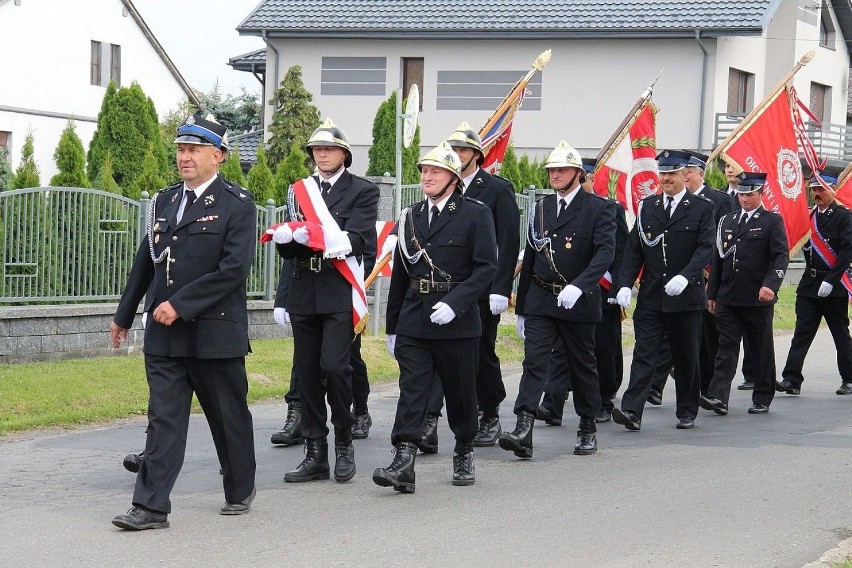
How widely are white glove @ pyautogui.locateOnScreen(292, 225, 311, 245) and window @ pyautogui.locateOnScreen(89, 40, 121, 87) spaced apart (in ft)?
104

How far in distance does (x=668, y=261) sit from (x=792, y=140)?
4.22 m

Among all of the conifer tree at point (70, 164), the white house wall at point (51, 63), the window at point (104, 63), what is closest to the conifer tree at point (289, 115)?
the white house wall at point (51, 63)

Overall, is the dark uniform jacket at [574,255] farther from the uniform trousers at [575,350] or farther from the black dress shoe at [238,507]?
the black dress shoe at [238,507]

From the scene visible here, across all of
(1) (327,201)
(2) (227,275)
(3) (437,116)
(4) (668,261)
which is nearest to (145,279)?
(2) (227,275)

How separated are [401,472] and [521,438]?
144 cm

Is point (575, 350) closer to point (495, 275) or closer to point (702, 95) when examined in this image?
point (495, 275)

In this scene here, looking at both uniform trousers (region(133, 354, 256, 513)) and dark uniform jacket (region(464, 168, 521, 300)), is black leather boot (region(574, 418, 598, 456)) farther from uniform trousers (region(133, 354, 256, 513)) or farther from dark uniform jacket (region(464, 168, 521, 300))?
uniform trousers (region(133, 354, 256, 513))

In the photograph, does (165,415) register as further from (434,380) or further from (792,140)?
(792,140)

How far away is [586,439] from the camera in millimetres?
9219

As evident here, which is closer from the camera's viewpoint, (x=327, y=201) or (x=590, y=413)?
(x=327, y=201)

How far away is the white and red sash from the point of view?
13023 millimetres

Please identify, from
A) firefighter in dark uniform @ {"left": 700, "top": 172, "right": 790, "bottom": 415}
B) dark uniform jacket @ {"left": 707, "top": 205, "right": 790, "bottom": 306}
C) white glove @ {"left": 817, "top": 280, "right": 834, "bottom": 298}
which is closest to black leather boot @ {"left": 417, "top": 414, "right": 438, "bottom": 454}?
firefighter in dark uniform @ {"left": 700, "top": 172, "right": 790, "bottom": 415}

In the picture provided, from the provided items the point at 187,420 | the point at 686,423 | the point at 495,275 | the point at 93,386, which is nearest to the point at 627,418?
the point at 686,423

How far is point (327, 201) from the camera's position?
27.1ft
